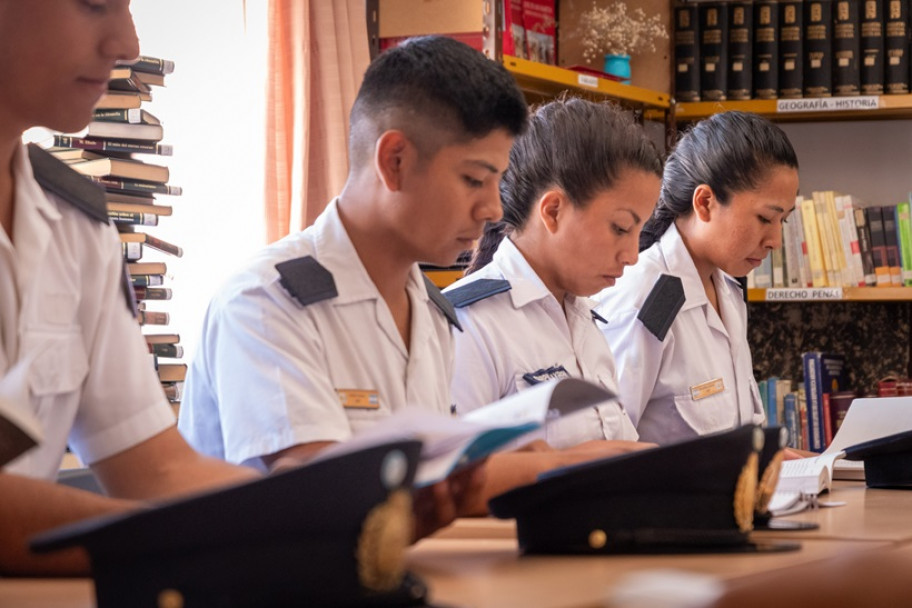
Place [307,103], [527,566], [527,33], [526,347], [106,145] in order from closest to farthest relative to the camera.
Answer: [527,566]
[526,347]
[106,145]
[307,103]
[527,33]

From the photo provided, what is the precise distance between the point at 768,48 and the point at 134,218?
2.19 m

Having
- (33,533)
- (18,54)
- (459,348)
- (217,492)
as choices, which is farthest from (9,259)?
(459,348)

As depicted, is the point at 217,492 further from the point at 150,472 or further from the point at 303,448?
the point at 303,448

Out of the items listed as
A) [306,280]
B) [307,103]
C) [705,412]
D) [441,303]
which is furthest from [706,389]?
[307,103]

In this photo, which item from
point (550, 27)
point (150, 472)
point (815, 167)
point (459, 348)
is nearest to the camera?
point (150, 472)

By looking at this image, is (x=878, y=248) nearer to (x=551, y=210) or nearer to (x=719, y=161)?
(x=719, y=161)

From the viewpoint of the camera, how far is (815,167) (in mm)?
4211

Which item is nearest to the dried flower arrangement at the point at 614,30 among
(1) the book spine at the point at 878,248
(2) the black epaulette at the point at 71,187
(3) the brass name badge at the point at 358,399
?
(1) the book spine at the point at 878,248

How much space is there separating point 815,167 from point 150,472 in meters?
3.37

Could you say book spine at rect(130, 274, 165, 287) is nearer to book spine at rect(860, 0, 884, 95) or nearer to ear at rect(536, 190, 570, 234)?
ear at rect(536, 190, 570, 234)

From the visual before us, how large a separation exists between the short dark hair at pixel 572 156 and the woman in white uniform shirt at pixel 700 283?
379 millimetres

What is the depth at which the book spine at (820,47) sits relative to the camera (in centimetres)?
386

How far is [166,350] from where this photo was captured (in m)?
2.70

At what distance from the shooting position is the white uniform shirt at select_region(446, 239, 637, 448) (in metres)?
2.02
